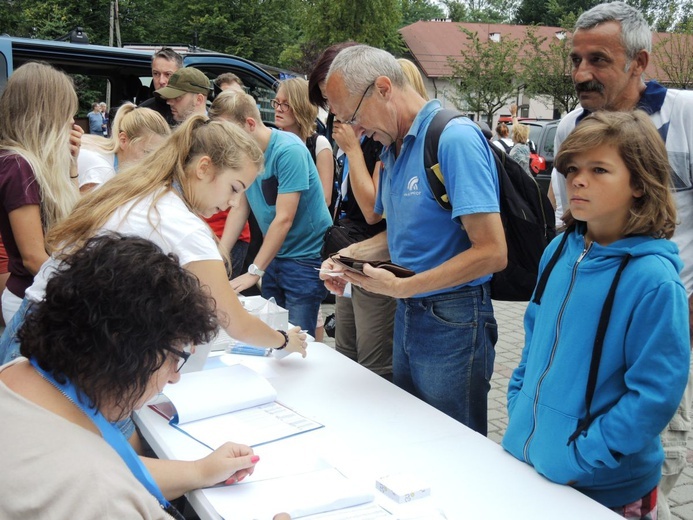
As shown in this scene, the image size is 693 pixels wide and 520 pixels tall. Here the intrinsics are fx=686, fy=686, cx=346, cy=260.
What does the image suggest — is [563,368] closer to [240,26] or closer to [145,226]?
[145,226]

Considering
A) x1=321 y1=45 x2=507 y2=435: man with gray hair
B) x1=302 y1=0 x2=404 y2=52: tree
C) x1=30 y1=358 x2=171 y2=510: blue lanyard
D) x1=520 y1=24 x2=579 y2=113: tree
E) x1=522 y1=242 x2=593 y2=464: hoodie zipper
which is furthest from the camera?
x1=302 y1=0 x2=404 y2=52: tree

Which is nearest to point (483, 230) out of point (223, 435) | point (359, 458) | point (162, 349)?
point (359, 458)

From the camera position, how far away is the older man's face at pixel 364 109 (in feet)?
7.48

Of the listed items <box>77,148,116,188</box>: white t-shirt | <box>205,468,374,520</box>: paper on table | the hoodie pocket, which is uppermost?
<box>77,148,116,188</box>: white t-shirt

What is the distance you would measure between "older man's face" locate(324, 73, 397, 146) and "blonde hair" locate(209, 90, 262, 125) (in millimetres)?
1267

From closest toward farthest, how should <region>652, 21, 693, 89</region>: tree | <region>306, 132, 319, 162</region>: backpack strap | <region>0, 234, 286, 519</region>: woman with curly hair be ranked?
1. <region>0, 234, 286, 519</region>: woman with curly hair
2. <region>306, 132, 319, 162</region>: backpack strap
3. <region>652, 21, 693, 89</region>: tree

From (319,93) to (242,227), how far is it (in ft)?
3.68

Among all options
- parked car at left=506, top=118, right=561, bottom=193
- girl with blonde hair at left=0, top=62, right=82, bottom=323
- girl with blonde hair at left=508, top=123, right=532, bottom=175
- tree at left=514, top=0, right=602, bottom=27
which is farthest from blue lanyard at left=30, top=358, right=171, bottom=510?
tree at left=514, top=0, right=602, bottom=27

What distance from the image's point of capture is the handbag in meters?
3.02

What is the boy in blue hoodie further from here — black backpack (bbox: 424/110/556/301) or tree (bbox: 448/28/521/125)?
tree (bbox: 448/28/521/125)

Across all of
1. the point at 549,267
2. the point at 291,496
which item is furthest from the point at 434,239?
the point at 291,496

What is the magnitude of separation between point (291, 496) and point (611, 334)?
836 millimetres

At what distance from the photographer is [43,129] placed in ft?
9.32

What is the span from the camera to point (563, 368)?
1679 mm
